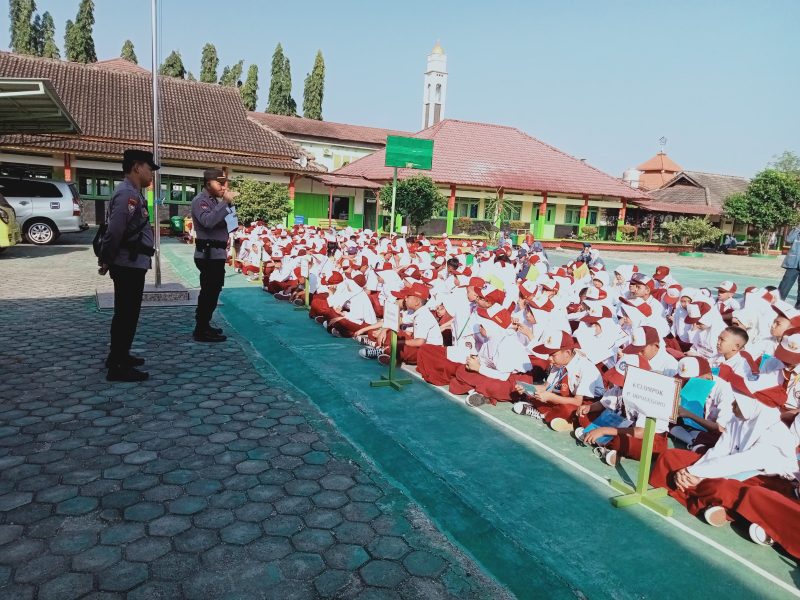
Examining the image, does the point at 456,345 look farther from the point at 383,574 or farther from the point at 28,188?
the point at 28,188

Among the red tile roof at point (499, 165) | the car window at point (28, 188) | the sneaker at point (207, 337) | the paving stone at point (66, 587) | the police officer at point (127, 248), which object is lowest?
the paving stone at point (66, 587)

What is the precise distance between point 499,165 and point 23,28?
108 ft

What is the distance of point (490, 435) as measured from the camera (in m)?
4.54

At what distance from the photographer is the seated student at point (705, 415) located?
13.4 feet

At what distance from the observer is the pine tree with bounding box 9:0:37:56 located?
38.3 metres

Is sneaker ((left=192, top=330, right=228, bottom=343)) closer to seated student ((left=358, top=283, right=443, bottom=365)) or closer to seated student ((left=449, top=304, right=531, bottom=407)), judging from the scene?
seated student ((left=358, top=283, right=443, bottom=365))

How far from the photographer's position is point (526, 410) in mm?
5066

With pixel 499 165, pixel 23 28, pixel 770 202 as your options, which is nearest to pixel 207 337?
pixel 499 165

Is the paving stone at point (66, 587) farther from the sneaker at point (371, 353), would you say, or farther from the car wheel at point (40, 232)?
the car wheel at point (40, 232)

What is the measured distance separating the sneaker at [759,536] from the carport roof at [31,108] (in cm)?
654

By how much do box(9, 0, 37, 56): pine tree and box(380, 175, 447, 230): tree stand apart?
30434 mm

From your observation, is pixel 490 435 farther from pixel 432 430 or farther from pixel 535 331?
pixel 535 331

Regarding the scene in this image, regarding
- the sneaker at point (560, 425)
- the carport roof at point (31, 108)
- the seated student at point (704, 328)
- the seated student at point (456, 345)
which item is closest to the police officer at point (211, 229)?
the carport roof at point (31, 108)

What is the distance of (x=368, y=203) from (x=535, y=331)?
78.8 feet
